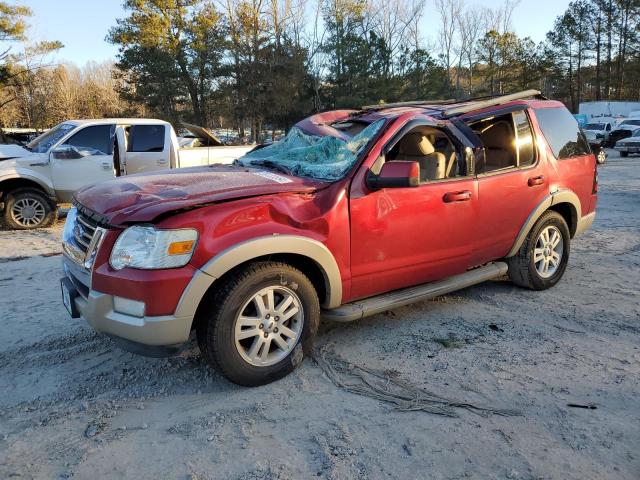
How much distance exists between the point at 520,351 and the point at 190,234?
8.30 ft

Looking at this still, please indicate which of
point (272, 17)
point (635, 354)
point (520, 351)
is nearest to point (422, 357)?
point (520, 351)

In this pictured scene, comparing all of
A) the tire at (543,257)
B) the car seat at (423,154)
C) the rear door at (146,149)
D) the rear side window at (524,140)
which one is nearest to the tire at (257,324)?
the car seat at (423,154)

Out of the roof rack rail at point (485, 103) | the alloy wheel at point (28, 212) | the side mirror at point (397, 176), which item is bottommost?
the alloy wheel at point (28, 212)

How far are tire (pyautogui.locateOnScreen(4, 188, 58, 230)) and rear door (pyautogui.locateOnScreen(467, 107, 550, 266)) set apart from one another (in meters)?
7.19

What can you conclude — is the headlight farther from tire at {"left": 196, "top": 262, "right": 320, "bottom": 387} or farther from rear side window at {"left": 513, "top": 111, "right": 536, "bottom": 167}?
rear side window at {"left": 513, "top": 111, "right": 536, "bottom": 167}

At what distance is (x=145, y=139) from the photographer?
29.7 ft

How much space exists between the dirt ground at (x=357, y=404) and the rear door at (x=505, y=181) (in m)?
0.69

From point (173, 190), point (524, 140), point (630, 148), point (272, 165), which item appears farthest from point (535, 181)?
point (630, 148)

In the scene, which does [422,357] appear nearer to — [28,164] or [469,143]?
[469,143]

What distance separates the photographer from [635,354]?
368 centimetres

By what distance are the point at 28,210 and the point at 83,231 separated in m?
6.05

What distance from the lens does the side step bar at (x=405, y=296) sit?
3553 millimetres

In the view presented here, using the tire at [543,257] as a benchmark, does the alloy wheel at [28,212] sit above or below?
above

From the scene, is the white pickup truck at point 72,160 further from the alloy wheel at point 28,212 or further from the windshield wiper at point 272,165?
the windshield wiper at point 272,165
